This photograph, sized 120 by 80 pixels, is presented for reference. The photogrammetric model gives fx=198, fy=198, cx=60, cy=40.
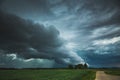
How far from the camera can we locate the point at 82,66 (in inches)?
6737

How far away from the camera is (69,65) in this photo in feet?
575

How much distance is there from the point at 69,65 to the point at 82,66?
11.8 meters
